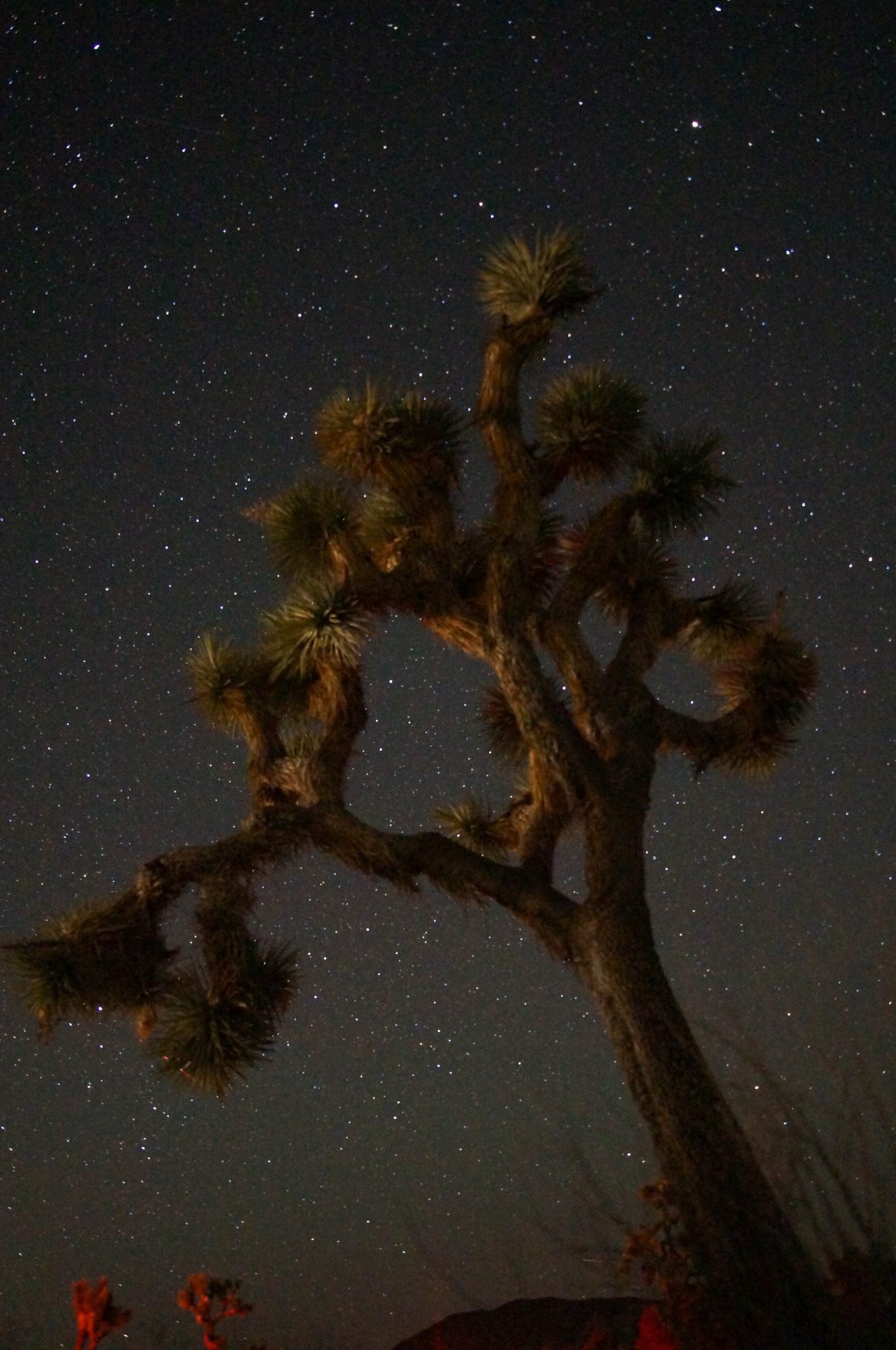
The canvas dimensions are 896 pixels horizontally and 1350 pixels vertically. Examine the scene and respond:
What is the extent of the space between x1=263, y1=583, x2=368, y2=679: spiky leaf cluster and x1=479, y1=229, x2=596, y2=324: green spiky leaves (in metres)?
2.32

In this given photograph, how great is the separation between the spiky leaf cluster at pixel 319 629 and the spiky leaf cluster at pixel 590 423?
1869mm

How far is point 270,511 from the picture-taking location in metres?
7.88

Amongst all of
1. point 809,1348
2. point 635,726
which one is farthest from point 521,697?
point 809,1348

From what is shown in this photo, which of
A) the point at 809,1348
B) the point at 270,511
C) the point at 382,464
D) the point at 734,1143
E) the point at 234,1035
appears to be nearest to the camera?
the point at 809,1348

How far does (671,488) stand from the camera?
7.73 meters

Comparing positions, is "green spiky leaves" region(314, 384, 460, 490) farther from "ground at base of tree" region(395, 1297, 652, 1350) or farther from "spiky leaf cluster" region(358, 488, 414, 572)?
"ground at base of tree" region(395, 1297, 652, 1350)

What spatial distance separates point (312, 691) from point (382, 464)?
164cm

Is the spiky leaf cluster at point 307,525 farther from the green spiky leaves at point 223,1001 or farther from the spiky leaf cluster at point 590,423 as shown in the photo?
the green spiky leaves at point 223,1001

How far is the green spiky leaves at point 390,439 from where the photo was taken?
23.9ft

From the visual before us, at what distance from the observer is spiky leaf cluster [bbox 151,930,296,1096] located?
229 inches

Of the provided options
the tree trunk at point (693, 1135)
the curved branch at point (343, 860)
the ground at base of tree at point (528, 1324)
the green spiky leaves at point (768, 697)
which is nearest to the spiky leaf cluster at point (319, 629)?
the curved branch at point (343, 860)

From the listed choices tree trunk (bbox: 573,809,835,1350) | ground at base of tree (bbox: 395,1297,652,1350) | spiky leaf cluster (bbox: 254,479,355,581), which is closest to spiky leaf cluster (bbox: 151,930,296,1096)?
tree trunk (bbox: 573,809,835,1350)

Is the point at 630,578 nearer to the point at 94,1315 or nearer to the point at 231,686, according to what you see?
the point at 231,686

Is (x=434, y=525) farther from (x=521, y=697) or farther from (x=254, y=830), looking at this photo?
(x=254, y=830)
